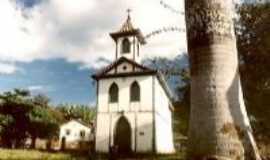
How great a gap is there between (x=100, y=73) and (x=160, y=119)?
6.71m

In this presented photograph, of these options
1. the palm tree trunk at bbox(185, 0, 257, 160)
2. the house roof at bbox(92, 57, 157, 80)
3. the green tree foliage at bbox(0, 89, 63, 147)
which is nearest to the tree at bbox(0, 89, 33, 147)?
the green tree foliage at bbox(0, 89, 63, 147)

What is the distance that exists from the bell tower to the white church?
24 cm

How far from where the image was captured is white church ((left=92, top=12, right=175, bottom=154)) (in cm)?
2750

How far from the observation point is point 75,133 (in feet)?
185

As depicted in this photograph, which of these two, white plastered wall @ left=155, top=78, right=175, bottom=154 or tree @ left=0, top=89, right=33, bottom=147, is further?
tree @ left=0, top=89, right=33, bottom=147

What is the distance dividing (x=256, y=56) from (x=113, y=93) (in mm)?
11991

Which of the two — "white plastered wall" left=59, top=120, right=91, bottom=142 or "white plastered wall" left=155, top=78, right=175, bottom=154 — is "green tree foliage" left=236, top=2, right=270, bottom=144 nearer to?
"white plastered wall" left=155, top=78, right=175, bottom=154

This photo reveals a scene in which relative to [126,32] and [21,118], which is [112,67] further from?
[21,118]

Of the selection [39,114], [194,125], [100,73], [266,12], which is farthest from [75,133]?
[194,125]

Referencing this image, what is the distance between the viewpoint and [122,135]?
28016 mm

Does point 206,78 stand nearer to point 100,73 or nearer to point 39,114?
point 100,73

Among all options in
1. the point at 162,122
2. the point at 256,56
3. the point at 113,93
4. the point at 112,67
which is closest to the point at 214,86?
the point at 256,56

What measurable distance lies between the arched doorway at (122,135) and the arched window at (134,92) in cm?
182

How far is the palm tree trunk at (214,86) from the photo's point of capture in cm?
379
